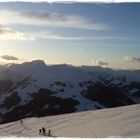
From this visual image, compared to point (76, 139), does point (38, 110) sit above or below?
above

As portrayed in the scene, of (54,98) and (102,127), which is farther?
(54,98)

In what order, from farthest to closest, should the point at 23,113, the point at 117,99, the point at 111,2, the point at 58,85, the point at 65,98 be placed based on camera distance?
the point at 58,85 → the point at 117,99 → the point at 65,98 → the point at 23,113 → the point at 111,2

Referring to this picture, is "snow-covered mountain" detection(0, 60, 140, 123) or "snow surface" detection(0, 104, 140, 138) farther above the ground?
"snow-covered mountain" detection(0, 60, 140, 123)

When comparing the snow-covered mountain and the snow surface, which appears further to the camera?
the snow-covered mountain

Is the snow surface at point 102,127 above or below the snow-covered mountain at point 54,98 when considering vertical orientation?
below

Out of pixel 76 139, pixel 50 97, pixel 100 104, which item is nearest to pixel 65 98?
pixel 50 97

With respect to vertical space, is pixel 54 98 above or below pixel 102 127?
above

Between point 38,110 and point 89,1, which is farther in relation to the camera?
point 38,110

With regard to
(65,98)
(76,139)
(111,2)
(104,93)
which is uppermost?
(104,93)

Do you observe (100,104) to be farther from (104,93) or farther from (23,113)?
(23,113)

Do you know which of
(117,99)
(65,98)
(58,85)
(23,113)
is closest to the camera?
(23,113)

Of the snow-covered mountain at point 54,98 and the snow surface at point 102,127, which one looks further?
the snow-covered mountain at point 54,98
